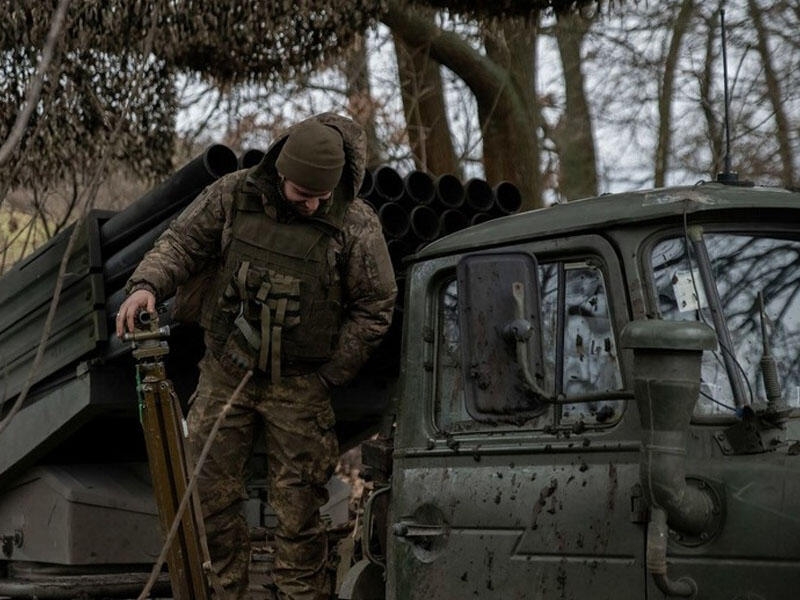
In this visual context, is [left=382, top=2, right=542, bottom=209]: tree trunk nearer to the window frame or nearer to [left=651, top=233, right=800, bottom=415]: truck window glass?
the window frame

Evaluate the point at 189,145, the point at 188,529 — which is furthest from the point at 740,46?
the point at 188,529

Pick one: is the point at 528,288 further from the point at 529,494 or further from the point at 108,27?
the point at 108,27

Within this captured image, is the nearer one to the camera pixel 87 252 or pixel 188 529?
pixel 188 529

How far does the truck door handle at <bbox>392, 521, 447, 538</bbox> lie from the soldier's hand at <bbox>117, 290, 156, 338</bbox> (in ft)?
3.49

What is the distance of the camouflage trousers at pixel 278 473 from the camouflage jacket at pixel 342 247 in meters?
0.18

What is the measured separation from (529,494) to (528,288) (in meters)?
0.58

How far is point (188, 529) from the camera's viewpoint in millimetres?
4156

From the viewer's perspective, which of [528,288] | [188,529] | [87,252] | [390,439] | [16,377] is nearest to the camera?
[528,288]

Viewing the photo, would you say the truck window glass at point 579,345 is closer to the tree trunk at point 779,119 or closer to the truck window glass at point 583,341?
the truck window glass at point 583,341

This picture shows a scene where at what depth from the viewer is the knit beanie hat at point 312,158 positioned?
4457mm

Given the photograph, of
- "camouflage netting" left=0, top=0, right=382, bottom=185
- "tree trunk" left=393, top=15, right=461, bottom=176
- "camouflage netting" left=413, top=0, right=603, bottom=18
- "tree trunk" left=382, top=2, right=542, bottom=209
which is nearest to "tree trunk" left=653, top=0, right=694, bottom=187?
"tree trunk" left=393, top=15, right=461, bottom=176

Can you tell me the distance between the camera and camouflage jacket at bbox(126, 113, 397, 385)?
4625mm

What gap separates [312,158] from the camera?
4457 mm

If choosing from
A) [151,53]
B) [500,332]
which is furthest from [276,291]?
[151,53]
